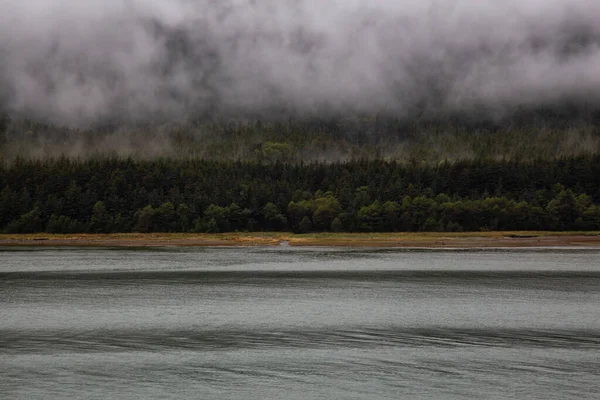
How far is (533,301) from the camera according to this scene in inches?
2357

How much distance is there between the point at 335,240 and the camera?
172 meters

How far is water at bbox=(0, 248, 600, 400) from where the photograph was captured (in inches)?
1233

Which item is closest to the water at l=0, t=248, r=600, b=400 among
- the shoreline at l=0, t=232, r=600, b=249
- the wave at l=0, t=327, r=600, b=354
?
the wave at l=0, t=327, r=600, b=354

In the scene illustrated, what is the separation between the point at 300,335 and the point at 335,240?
128 m

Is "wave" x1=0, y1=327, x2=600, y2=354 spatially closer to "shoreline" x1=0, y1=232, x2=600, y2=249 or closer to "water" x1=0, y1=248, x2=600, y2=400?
"water" x1=0, y1=248, x2=600, y2=400

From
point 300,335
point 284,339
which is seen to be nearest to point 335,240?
point 300,335

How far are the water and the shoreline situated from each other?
72914 mm

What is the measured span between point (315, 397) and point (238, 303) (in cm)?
3046

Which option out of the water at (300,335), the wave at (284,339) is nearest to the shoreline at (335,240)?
the water at (300,335)

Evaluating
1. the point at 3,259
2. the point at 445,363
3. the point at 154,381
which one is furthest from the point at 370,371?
the point at 3,259

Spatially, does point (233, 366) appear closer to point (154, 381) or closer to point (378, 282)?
point (154, 381)

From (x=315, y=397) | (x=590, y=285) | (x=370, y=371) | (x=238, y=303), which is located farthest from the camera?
(x=590, y=285)

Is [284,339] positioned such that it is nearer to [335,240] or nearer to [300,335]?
[300,335]

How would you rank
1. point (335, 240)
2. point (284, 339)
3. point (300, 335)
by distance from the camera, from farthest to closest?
1. point (335, 240)
2. point (300, 335)
3. point (284, 339)
